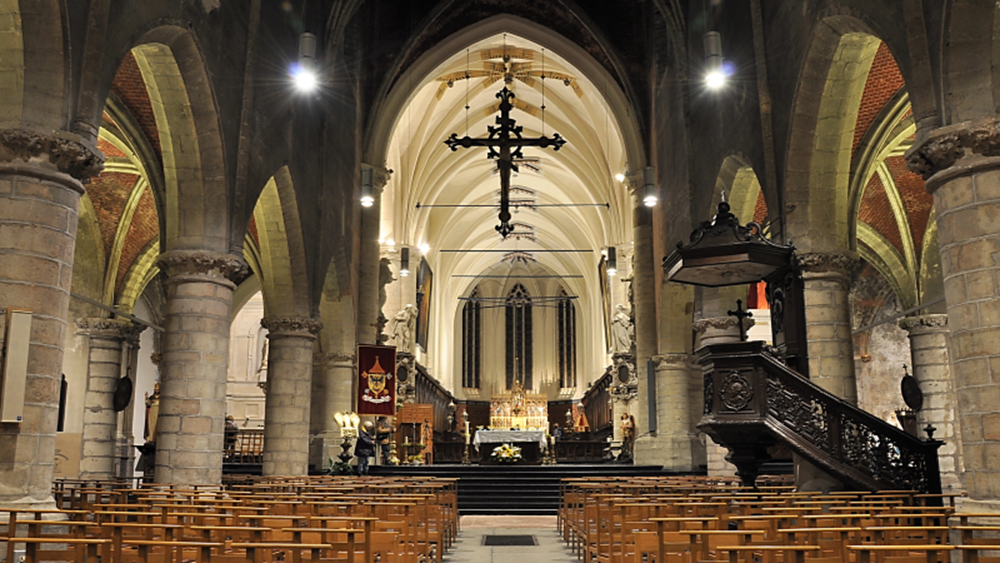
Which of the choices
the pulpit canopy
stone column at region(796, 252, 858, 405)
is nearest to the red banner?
the pulpit canopy

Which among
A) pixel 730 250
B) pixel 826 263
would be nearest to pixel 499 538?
pixel 730 250

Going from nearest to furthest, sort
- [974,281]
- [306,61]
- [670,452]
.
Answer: [974,281] < [306,61] < [670,452]

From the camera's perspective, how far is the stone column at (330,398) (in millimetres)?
19297

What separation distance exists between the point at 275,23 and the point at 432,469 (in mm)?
9598

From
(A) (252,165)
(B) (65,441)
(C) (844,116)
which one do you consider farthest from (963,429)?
(B) (65,441)

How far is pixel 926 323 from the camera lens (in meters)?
17.7

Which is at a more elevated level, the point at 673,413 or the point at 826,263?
the point at 826,263

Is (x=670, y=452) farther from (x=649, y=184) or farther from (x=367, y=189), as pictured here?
(x=367, y=189)

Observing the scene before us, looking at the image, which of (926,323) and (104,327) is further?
(104,327)

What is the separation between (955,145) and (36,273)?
24.7ft

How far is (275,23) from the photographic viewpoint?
14.6m

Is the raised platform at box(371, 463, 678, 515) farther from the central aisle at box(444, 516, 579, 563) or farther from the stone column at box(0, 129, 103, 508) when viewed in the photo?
the stone column at box(0, 129, 103, 508)

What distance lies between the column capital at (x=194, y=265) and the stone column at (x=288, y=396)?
4388 mm

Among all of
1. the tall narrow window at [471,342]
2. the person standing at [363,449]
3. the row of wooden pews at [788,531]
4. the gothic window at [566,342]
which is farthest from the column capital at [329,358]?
the tall narrow window at [471,342]
